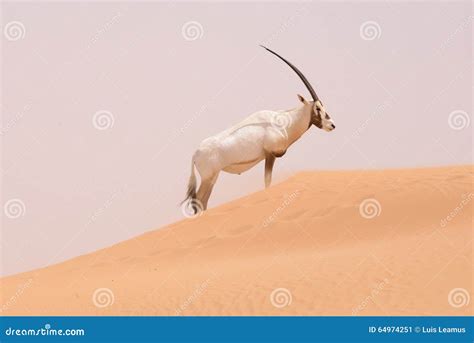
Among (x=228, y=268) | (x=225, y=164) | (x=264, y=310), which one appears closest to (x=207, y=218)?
(x=225, y=164)

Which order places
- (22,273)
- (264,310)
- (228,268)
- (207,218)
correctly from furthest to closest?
(207,218) < (22,273) < (228,268) < (264,310)

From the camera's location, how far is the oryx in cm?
1035

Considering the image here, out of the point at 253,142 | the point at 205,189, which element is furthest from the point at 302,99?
the point at 205,189

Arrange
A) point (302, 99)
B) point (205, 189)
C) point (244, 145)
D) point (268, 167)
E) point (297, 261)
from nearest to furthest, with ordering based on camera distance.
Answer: point (297, 261) < point (244, 145) < point (205, 189) < point (268, 167) < point (302, 99)

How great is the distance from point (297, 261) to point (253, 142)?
2.70 m

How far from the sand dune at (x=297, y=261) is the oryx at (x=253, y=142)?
709 millimetres

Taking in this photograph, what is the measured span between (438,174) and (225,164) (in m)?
3.51

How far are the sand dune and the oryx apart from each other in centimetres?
71

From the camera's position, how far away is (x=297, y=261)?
8.19 metres

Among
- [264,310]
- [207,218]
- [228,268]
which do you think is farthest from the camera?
[207,218]

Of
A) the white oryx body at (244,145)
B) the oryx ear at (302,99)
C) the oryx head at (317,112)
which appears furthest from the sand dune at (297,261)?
the oryx ear at (302,99)

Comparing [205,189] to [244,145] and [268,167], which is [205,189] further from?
[268,167]

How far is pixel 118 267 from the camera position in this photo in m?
9.51

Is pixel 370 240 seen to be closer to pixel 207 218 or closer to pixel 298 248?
pixel 298 248
